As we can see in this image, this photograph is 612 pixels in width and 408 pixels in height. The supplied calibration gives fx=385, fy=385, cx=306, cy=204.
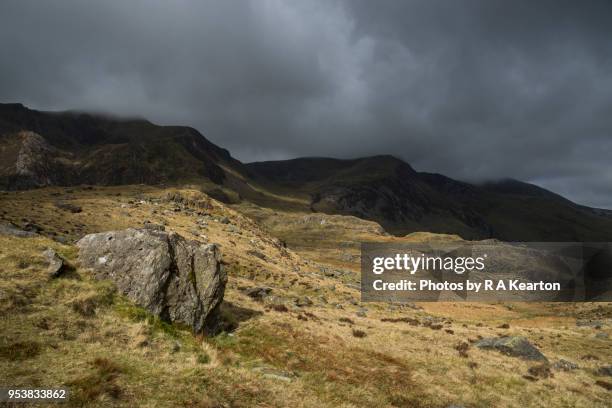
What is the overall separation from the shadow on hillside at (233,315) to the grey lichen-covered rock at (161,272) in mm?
1886

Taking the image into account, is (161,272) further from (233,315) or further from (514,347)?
(514,347)

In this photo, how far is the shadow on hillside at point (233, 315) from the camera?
24744mm

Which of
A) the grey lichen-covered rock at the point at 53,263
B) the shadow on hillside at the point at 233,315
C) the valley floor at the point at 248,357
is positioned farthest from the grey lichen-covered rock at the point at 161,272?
the shadow on hillside at the point at 233,315

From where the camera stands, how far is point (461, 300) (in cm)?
8194

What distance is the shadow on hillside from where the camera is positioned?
81.2 feet

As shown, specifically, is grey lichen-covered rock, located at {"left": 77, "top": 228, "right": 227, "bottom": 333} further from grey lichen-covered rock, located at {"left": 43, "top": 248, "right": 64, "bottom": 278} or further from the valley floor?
grey lichen-covered rock, located at {"left": 43, "top": 248, "right": 64, "bottom": 278}

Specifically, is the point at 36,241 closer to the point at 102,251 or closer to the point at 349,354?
the point at 102,251

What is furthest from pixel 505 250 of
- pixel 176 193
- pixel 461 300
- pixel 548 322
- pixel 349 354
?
pixel 349 354

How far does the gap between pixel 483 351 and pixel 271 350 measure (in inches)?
670

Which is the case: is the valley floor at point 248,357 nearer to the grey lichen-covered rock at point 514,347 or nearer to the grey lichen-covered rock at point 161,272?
the grey lichen-covered rock at point 161,272

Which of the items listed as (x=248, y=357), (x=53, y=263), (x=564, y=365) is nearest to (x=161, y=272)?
(x=53, y=263)

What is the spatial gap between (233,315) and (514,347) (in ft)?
70.0

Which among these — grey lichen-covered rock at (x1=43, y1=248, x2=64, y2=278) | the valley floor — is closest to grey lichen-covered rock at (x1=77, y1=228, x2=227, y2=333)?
the valley floor

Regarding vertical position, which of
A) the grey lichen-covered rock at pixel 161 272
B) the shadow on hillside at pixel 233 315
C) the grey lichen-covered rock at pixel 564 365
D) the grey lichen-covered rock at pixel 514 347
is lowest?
the grey lichen-covered rock at pixel 564 365
